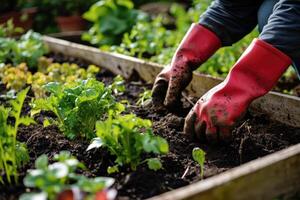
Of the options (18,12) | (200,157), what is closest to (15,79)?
(200,157)

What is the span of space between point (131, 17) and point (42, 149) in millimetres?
2464

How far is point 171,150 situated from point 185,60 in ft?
1.92

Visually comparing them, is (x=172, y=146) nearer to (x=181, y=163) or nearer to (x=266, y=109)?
(x=181, y=163)

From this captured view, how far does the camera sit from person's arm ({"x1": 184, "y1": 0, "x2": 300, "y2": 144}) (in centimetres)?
193

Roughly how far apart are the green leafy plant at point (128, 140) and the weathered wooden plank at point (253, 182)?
0.64ft

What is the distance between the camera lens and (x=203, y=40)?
8.26 ft

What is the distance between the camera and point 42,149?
210 cm

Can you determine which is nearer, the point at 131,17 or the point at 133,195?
the point at 133,195

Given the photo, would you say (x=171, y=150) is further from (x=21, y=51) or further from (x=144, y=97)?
(x=21, y=51)

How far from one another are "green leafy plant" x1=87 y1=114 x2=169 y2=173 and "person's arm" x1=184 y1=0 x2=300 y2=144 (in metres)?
0.35

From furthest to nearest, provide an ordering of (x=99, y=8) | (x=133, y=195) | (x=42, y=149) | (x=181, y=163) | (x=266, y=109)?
1. (x=99, y=8)
2. (x=266, y=109)
3. (x=42, y=149)
4. (x=181, y=163)
5. (x=133, y=195)

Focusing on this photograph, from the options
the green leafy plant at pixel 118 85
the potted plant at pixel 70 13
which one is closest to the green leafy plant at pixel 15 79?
the green leafy plant at pixel 118 85

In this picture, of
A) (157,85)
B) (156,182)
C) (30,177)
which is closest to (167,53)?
(157,85)

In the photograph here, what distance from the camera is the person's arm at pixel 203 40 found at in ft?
8.13
